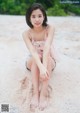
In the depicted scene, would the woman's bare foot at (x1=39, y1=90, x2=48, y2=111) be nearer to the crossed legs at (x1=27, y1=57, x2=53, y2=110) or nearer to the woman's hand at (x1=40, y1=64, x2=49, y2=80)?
the crossed legs at (x1=27, y1=57, x2=53, y2=110)

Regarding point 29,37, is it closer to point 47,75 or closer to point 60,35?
point 47,75

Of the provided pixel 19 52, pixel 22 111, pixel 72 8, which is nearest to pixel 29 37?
pixel 22 111

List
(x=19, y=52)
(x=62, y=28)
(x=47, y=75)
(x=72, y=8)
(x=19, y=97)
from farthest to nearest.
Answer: (x=72, y=8)
(x=62, y=28)
(x=19, y=52)
(x=19, y=97)
(x=47, y=75)

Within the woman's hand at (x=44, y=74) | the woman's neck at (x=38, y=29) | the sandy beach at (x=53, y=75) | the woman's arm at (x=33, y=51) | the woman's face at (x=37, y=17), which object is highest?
the woman's face at (x=37, y=17)

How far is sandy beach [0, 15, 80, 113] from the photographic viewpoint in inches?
98.9

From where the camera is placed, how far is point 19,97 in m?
2.60

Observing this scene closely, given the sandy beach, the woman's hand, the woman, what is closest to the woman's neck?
the woman

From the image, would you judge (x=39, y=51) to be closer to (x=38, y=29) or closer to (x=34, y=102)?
(x=38, y=29)

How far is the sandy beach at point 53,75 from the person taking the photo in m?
2.51

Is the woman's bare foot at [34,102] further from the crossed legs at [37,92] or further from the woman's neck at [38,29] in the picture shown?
the woman's neck at [38,29]

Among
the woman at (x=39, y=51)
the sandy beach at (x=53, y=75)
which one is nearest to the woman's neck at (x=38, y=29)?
the woman at (x=39, y=51)

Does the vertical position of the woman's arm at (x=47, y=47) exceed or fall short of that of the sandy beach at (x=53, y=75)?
it exceeds it

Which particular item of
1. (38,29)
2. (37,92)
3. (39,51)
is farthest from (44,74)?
(38,29)

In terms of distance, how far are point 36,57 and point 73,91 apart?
1.29 feet
